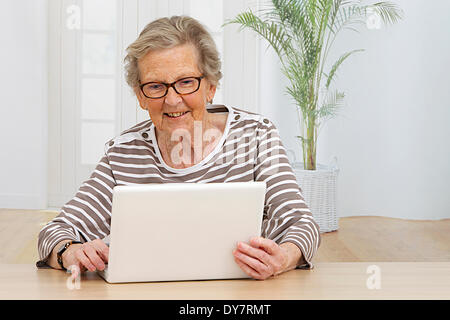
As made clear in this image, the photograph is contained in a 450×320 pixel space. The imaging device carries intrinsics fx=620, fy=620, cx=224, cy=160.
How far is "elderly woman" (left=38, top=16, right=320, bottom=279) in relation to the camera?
1631 millimetres

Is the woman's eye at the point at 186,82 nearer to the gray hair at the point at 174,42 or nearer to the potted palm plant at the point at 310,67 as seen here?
the gray hair at the point at 174,42

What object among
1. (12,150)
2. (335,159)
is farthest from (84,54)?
(335,159)

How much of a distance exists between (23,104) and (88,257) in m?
4.38

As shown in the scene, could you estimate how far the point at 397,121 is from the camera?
5.12 m

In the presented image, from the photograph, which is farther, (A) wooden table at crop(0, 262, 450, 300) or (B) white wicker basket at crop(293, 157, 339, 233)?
(B) white wicker basket at crop(293, 157, 339, 233)

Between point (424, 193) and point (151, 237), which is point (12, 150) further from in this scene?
point (151, 237)

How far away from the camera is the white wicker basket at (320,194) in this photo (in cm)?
460

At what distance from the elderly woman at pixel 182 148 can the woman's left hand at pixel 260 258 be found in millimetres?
163

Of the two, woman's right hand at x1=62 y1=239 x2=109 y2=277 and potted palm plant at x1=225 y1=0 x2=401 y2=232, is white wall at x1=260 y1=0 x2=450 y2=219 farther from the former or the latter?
woman's right hand at x1=62 y1=239 x2=109 y2=277

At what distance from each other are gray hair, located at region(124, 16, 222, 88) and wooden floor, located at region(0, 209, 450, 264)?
2223 mm

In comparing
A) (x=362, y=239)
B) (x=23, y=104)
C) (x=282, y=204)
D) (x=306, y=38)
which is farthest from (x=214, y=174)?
(x=23, y=104)

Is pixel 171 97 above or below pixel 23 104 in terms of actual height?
below

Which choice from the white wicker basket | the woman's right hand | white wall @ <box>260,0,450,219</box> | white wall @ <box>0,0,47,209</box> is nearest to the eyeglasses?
the woman's right hand

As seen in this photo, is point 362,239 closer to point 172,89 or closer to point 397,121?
point 397,121
